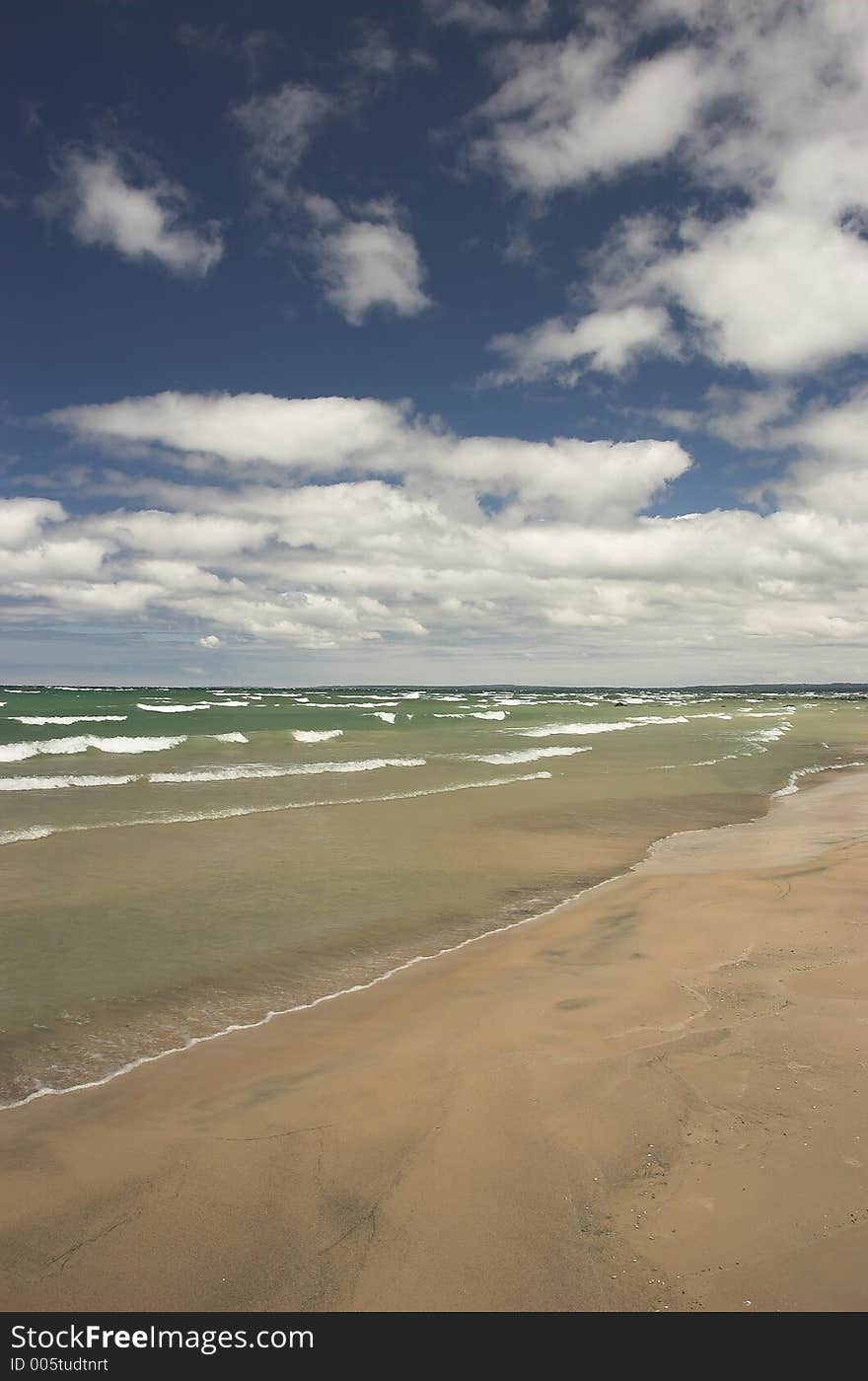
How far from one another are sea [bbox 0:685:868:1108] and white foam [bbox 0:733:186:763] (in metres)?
0.44

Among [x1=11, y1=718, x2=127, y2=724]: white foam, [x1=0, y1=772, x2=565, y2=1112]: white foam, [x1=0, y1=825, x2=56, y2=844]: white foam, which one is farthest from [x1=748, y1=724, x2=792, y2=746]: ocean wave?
[x1=11, y1=718, x2=127, y2=724]: white foam

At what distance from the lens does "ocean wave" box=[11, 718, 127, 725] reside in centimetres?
5639

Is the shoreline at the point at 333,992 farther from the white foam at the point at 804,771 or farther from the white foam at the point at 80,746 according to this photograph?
the white foam at the point at 80,746

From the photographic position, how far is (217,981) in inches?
336

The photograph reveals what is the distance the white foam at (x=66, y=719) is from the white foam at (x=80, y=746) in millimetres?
13670

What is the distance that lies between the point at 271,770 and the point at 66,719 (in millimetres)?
38138

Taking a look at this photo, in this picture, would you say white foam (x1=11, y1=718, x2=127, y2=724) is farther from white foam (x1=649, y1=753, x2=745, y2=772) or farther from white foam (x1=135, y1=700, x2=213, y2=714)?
white foam (x1=649, y1=753, x2=745, y2=772)

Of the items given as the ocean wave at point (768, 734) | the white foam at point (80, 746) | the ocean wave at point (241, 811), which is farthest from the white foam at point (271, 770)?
the ocean wave at point (768, 734)

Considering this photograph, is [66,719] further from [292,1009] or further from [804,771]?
[292,1009]

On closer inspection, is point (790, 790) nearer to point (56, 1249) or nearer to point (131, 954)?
point (131, 954)

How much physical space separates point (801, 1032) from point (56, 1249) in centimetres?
599

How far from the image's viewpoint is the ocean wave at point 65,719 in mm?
56391

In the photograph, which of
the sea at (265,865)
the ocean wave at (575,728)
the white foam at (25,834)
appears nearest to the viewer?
the sea at (265,865)
